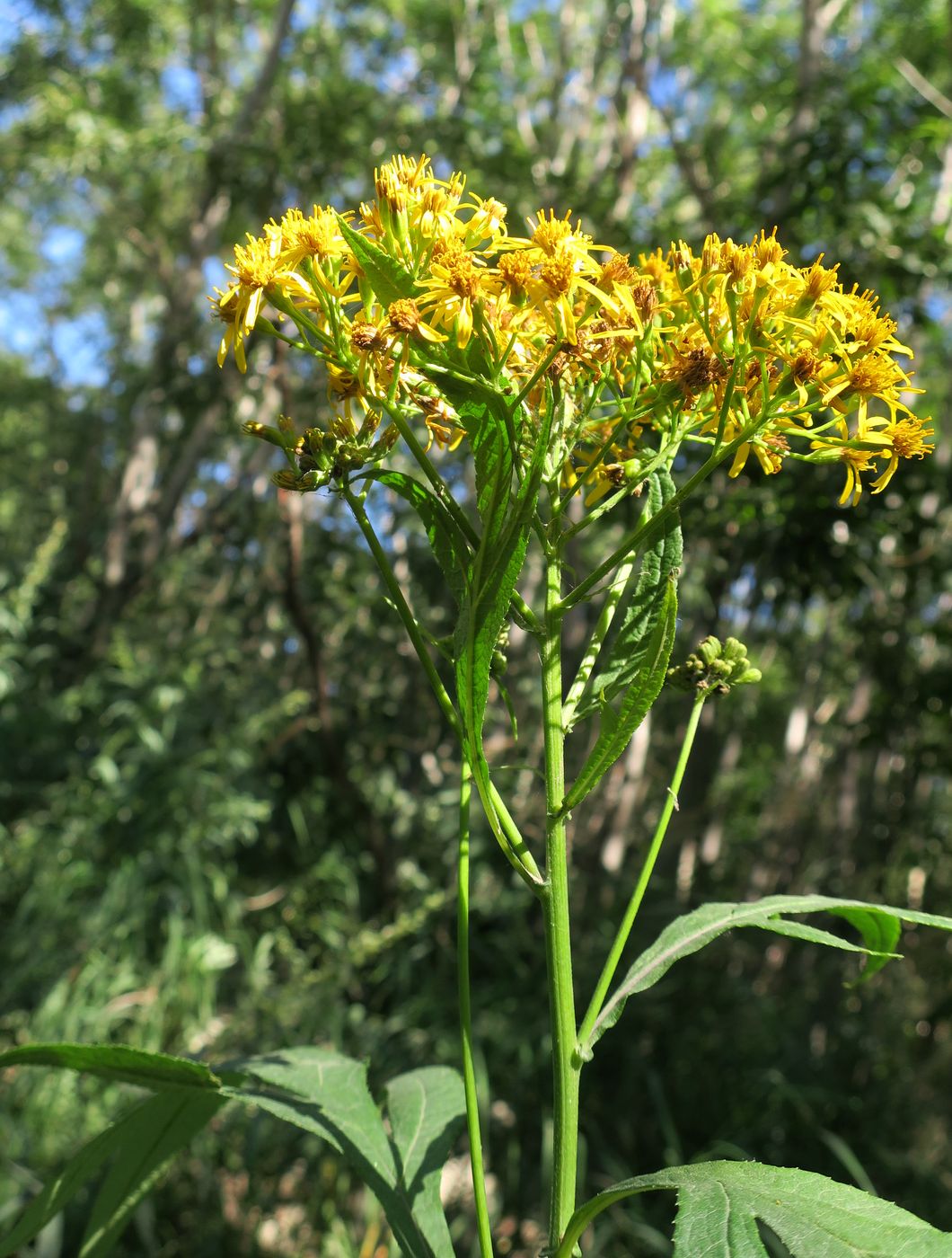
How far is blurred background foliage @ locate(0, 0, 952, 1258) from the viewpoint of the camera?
3.10m

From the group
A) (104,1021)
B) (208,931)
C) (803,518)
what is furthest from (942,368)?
(104,1021)

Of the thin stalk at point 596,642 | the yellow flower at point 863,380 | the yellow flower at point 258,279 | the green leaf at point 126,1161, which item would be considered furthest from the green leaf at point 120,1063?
the yellow flower at point 863,380

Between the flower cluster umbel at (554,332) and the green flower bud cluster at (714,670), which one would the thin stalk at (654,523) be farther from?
the green flower bud cluster at (714,670)

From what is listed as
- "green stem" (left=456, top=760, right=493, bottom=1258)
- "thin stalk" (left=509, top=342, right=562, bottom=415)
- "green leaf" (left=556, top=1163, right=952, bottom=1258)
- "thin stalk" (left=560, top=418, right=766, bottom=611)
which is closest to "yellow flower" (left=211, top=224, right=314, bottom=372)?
"thin stalk" (left=509, top=342, right=562, bottom=415)

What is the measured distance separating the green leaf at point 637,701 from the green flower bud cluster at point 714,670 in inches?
5.2

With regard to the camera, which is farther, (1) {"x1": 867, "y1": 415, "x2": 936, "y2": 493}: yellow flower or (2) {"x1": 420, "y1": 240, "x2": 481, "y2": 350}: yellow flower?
(1) {"x1": 867, "y1": 415, "x2": 936, "y2": 493}: yellow flower

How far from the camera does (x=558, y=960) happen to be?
80 centimetres

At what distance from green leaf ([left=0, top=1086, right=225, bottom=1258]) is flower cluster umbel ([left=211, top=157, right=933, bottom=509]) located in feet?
1.94

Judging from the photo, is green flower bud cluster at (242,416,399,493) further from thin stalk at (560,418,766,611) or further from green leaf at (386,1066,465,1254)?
green leaf at (386,1066,465,1254)

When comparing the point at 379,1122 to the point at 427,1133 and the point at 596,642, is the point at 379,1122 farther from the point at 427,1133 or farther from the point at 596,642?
the point at 596,642

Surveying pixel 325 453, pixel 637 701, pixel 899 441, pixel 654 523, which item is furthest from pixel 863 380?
pixel 325 453

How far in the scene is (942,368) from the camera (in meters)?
6.29

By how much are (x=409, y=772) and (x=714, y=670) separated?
3369 millimetres

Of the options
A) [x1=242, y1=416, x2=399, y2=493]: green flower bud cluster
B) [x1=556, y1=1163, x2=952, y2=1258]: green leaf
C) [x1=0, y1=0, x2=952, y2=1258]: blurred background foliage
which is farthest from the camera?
[x1=0, y1=0, x2=952, y2=1258]: blurred background foliage
